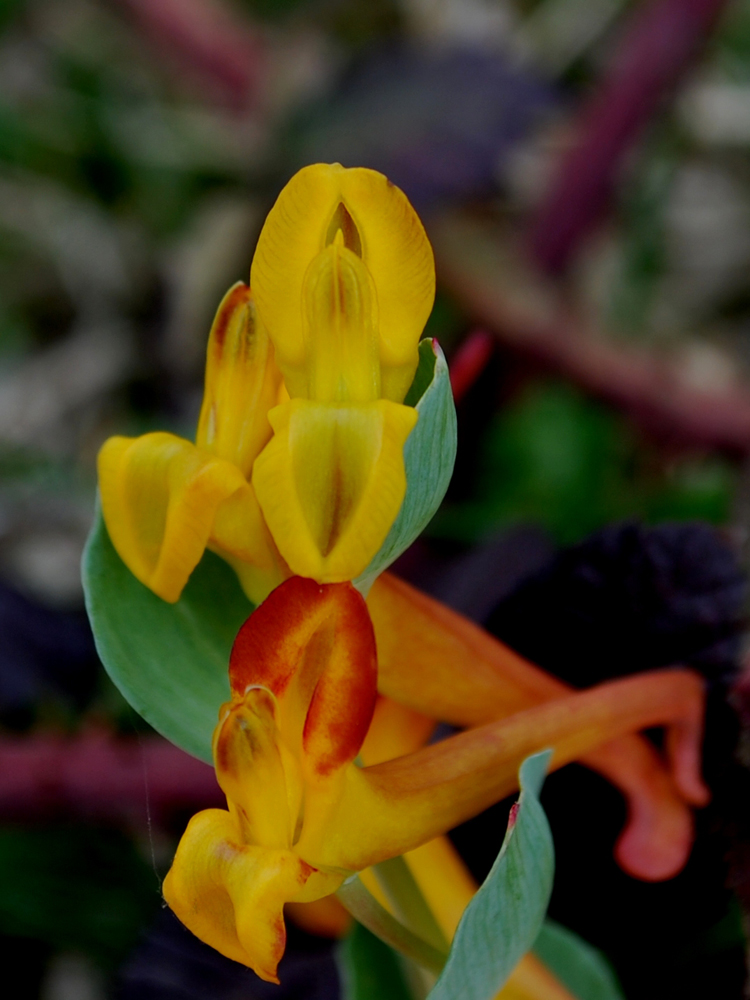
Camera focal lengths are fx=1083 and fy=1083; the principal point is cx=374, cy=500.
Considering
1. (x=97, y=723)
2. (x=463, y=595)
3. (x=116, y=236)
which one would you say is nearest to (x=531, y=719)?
(x=463, y=595)

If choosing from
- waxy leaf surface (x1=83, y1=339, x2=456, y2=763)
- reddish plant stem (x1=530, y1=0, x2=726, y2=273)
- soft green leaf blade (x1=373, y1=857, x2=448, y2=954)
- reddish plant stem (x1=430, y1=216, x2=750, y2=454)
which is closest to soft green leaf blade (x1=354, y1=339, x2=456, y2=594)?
waxy leaf surface (x1=83, y1=339, x2=456, y2=763)

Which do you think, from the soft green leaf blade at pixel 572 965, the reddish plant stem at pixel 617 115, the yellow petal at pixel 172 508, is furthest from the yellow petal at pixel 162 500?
the reddish plant stem at pixel 617 115

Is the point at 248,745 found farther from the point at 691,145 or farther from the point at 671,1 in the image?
the point at 691,145

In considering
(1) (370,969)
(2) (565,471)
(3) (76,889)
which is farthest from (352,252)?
(2) (565,471)

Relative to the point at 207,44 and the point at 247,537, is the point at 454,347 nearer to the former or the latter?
the point at 207,44

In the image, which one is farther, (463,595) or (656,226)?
(656,226)

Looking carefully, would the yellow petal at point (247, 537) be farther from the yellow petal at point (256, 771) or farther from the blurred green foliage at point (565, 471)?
the blurred green foliage at point (565, 471)
